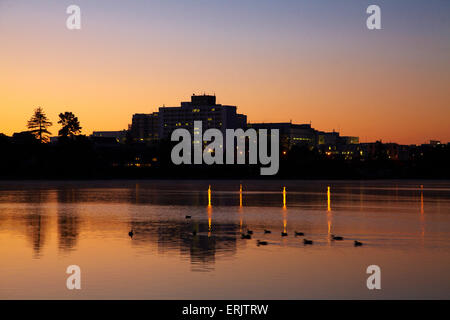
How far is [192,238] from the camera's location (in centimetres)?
4544

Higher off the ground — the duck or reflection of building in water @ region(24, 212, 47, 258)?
reflection of building in water @ region(24, 212, 47, 258)

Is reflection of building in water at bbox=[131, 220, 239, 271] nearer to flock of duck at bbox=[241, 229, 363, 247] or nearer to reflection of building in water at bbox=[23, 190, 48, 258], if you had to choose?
flock of duck at bbox=[241, 229, 363, 247]

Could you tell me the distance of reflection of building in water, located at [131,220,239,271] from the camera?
3722cm

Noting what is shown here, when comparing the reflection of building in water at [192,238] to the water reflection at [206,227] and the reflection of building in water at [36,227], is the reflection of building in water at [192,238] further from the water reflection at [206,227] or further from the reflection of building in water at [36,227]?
the reflection of building in water at [36,227]

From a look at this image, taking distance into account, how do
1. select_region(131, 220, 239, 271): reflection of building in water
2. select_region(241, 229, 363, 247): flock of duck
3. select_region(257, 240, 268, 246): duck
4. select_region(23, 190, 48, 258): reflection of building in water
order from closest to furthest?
select_region(131, 220, 239, 271): reflection of building in water < select_region(23, 190, 48, 258): reflection of building in water < select_region(257, 240, 268, 246): duck < select_region(241, 229, 363, 247): flock of duck

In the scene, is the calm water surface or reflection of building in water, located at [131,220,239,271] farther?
reflection of building in water, located at [131,220,239,271]

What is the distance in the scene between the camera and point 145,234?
48062 millimetres

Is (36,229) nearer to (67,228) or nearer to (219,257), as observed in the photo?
(67,228)

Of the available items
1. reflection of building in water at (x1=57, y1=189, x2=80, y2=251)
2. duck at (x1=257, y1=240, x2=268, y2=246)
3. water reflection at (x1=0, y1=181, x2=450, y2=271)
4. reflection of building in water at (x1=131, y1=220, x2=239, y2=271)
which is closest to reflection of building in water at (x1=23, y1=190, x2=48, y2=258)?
water reflection at (x1=0, y1=181, x2=450, y2=271)

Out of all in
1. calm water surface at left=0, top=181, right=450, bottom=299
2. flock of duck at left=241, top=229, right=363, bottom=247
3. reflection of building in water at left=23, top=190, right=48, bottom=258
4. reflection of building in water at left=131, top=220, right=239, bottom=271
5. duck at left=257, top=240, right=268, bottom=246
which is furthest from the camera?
flock of duck at left=241, top=229, right=363, bottom=247

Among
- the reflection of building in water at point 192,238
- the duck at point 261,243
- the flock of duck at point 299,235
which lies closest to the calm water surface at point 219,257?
the reflection of building in water at point 192,238

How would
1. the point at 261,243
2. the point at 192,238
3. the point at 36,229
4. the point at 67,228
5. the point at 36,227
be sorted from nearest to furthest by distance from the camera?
the point at 261,243 < the point at 192,238 < the point at 36,229 < the point at 67,228 < the point at 36,227

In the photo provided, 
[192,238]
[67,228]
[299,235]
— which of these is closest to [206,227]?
[192,238]
